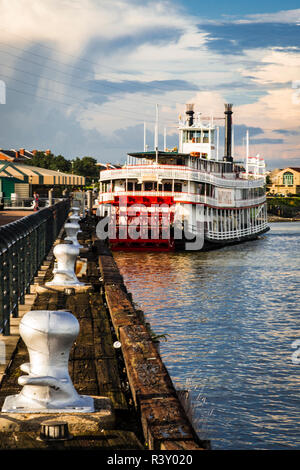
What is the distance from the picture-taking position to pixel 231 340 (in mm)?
15664

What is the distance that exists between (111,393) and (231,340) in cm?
1061

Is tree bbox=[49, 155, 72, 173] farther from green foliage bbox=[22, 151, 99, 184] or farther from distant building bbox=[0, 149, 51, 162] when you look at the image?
distant building bbox=[0, 149, 51, 162]

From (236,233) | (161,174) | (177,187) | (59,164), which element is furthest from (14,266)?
(59,164)

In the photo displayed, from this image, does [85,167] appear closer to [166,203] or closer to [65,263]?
[166,203]

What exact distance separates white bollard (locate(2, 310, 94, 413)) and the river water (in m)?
5.02

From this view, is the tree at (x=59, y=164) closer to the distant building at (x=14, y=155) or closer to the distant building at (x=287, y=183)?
the distant building at (x=14, y=155)

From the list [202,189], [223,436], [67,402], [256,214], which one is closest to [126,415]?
[67,402]

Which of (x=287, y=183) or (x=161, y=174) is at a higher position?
(x=287, y=183)

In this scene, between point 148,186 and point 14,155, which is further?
point 14,155

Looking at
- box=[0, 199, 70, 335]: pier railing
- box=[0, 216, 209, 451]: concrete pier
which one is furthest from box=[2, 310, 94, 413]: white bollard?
box=[0, 199, 70, 335]: pier railing

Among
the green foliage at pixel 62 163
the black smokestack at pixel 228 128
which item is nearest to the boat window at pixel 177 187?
the black smokestack at pixel 228 128

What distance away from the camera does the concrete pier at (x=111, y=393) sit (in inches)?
165

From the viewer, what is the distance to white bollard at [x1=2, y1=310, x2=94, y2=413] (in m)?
4.46
